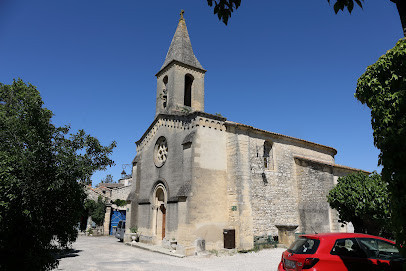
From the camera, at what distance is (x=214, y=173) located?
16.2 meters

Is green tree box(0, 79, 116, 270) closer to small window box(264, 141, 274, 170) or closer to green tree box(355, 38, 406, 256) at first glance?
green tree box(355, 38, 406, 256)

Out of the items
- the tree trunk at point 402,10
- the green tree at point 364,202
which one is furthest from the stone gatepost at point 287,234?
the tree trunk at point 402,10

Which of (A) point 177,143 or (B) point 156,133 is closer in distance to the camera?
(A) point 177,143

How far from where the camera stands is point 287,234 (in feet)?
54.4

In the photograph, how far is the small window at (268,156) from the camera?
741 inches

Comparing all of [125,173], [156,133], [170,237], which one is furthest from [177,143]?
[125,173]

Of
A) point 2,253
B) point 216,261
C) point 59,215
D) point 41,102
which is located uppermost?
point 41,102

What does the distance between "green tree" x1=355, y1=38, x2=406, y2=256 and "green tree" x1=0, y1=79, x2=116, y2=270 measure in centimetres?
596

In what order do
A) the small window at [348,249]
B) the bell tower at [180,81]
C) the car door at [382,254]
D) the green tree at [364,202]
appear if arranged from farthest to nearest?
the bell tower at [180,81], the green tree at [364,202], the small window at [348,249], the car door at [382,254]

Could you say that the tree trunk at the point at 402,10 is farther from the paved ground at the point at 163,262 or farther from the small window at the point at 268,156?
the small window at the point at 268,156

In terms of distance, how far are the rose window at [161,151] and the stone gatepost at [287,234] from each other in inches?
339

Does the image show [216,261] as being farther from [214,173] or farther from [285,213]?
[285,213]

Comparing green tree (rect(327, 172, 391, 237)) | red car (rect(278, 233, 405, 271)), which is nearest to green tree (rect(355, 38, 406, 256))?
red car (rect(278, 233, 405, 271))

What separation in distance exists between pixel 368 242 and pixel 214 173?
1018 cm
